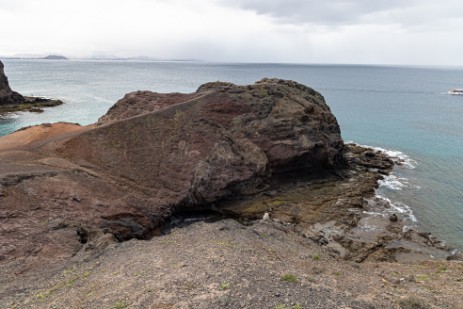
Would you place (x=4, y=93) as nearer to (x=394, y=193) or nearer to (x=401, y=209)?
(x=394, y=193)

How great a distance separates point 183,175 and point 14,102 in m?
72.2

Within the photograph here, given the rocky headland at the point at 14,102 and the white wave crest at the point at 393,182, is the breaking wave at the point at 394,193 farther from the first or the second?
the rocky headland at the point at 14,102

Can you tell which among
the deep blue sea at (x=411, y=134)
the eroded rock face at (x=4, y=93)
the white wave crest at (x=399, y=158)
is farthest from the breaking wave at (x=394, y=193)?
the eroded rock face at (x=4, y=93)

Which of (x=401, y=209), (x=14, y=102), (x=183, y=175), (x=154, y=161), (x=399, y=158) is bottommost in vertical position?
(x=401, y=209)

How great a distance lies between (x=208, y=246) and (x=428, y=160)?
41.4 meters

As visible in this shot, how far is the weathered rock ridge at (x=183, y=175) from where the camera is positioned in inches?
965

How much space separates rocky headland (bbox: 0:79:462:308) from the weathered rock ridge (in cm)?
12

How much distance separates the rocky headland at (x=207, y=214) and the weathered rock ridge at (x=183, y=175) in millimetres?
122

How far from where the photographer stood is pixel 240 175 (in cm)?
3328

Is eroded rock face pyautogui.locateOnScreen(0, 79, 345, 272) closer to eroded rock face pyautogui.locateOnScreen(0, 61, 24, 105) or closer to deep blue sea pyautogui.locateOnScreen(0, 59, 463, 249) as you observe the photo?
deep blue sea pyautogui.locateOnScreen(0, 59, 463, 249)

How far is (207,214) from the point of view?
3148 cm

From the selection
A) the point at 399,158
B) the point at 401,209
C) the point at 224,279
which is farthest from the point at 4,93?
the point at 224,279

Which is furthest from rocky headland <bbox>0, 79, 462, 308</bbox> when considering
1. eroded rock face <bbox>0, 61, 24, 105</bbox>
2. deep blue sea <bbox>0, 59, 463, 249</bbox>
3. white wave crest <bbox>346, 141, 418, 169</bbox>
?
eroded rock face <bbox>0, 61, 24, 105</bbox>

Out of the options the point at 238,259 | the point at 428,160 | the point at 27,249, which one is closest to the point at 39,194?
the point at 27,249
